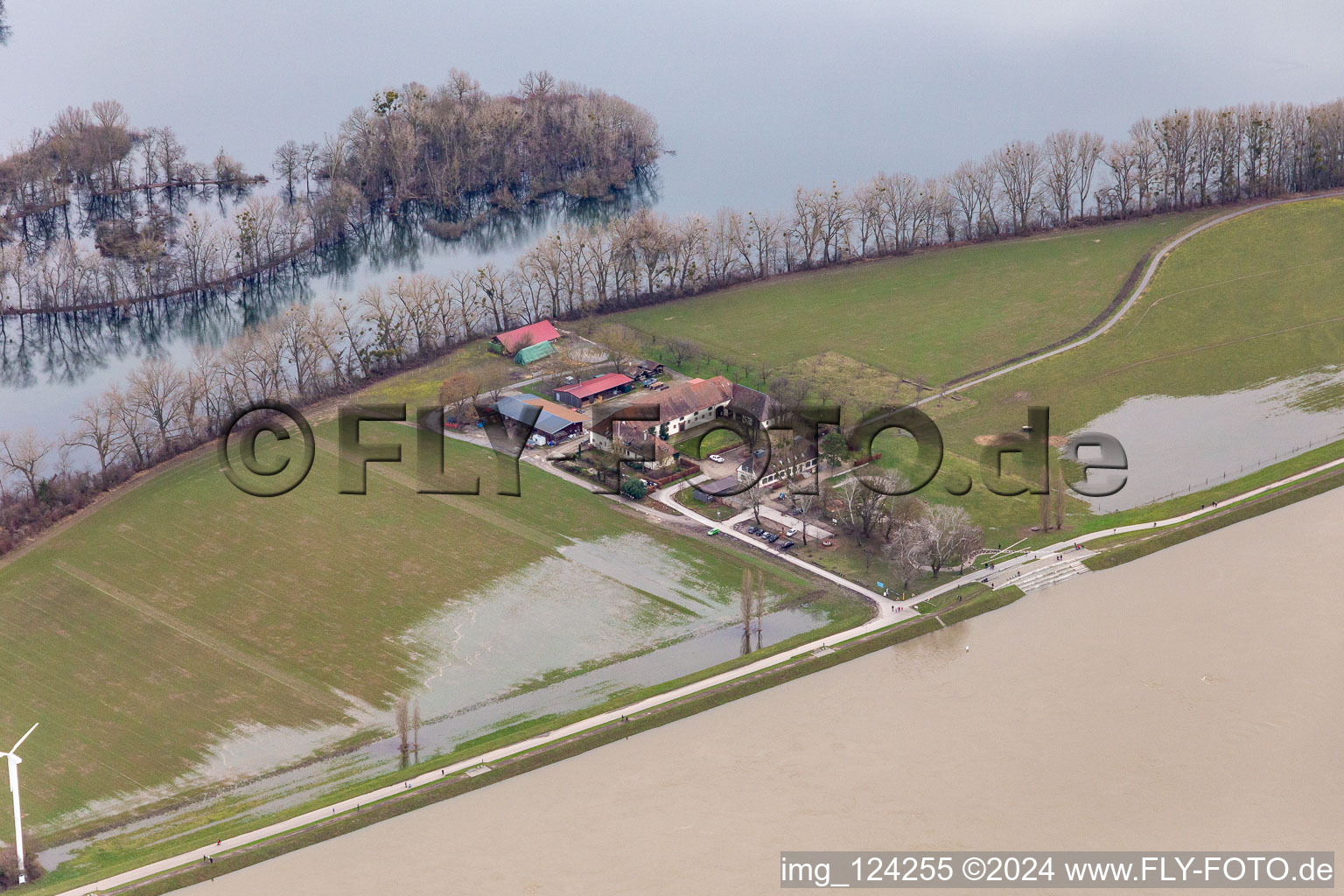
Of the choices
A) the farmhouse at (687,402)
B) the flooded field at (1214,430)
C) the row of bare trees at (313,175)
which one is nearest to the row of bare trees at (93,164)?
the row of bare trees at (313,175)

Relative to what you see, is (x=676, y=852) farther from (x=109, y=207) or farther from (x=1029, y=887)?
(x=109, y=207)

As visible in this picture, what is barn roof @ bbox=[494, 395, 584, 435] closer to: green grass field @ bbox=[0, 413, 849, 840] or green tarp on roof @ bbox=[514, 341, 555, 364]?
green grass field @ bbox=[0, 413, 849, 840]

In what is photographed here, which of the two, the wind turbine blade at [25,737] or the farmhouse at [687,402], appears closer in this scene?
the wind turbine blade at [25,737]

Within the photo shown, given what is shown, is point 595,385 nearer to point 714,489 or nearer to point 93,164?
point 714,489

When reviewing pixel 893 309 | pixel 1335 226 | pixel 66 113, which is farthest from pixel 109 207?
pixel 1335 226

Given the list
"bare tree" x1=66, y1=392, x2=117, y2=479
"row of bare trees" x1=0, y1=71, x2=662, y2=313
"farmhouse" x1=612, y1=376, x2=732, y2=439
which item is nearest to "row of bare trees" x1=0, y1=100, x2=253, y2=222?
"row of bare trees" x1=0, y1=71, x2=662, y2=313

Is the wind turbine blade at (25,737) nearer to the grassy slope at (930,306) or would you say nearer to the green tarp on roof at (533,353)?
the green tarp on roof at (533,353)
